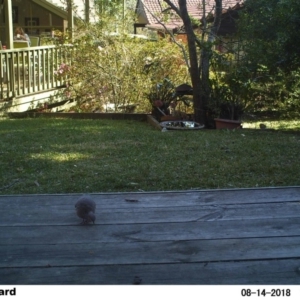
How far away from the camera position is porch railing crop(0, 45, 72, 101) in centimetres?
1161

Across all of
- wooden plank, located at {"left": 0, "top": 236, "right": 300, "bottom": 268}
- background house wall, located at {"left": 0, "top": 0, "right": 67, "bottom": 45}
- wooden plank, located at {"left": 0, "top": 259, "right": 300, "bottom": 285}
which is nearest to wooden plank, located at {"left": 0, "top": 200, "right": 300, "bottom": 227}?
wooden plank, located at {"left": 0, "top": 236, "right": 300, "bottom": 268}

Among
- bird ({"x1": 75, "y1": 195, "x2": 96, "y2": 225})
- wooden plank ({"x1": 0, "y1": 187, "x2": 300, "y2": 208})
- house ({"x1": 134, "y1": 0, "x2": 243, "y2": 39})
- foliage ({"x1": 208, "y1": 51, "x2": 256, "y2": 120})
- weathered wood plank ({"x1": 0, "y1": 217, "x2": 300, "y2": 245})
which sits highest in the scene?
house ({"x1": 134, "y1": 0, "x2": 243, "y2": 39})

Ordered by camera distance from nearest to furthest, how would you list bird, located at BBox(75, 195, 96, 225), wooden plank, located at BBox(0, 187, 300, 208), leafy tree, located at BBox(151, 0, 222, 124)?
Result: bird, located at BBox(75, 195, 96, 225) → wooden plank, located at BBox(0, 187, 300, 208) → leafy tree, located at BBox(151, 0, 222, 124)

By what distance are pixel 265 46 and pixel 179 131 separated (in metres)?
2.09

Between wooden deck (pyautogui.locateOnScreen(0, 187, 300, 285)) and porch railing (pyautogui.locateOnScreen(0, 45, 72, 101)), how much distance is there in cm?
799

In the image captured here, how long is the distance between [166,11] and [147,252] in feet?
30.3

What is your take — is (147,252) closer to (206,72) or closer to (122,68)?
(206,72)

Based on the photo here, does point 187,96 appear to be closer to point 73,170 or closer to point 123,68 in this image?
point 123,68

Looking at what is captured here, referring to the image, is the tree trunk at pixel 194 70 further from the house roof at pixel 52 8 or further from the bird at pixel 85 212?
the house roof at pixel 52 8

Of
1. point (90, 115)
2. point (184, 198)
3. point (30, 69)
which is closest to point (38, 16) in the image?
point (30, 69)

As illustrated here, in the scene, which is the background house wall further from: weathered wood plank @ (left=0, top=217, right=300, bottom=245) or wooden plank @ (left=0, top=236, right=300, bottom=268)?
wooden plank @ (left=0, top=236, right=300, bottom=268)

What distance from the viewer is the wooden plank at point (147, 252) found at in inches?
112

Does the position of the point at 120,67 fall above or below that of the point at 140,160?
above

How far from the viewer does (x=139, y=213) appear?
3.61 metres
